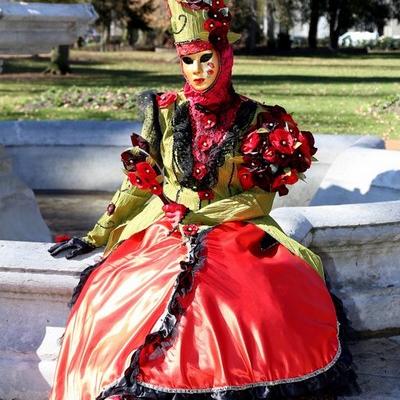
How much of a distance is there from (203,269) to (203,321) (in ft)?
0.64

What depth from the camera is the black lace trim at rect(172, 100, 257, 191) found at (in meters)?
3.47

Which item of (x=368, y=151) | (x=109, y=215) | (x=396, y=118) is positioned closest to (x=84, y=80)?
(x=396, y=118)

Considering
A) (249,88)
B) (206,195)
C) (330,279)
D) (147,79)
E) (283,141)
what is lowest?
(147,79)

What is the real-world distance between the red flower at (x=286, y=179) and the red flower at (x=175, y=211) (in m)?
0.34

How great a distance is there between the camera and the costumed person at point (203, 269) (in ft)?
9.45

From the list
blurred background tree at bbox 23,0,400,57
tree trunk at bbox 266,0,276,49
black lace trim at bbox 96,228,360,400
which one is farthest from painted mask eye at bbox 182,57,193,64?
tree trunk at bbox 266,0,276,49

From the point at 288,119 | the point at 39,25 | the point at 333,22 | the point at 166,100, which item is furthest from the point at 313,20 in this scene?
the point at 288,119

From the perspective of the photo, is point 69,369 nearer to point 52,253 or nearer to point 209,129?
point 52,253

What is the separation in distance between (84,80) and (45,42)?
16141mm

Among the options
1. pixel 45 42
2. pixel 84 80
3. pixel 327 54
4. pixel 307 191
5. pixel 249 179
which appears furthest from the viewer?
pixel 327 54

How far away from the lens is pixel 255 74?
23.4 m

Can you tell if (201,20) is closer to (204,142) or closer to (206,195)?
(204,142)

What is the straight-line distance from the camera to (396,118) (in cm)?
1256

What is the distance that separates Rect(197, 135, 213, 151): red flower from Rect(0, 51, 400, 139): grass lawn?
343 centimetres
